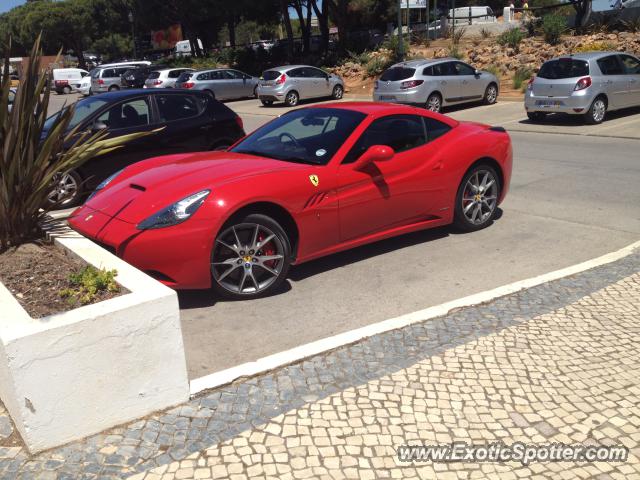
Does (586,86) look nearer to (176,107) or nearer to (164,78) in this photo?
(176,107)

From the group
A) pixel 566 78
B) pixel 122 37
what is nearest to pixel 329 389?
pixel 566 78

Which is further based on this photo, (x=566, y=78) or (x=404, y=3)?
→ (x=404, y=3)

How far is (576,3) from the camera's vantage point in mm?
31578

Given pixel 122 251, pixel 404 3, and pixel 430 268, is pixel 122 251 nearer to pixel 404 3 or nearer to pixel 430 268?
pixel 430 268

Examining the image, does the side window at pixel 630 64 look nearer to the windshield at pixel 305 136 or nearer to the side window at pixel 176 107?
the side window at pixel 176 107

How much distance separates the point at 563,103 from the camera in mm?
15414

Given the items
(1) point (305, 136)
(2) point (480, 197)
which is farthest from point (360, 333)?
(2) point (480, 197)

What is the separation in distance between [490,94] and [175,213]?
59.3ft

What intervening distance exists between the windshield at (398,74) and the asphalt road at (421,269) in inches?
392

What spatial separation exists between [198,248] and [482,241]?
325cm

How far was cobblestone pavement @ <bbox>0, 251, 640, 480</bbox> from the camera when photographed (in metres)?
3.12

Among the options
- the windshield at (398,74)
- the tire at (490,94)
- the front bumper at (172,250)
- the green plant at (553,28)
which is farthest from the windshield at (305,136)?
the green plant at (553,28)

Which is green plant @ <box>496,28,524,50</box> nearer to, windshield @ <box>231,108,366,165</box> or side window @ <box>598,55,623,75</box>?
side window @ <box>598,55,623,75</box>

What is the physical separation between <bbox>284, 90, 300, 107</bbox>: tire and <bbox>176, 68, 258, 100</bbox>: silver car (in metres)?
3.91
